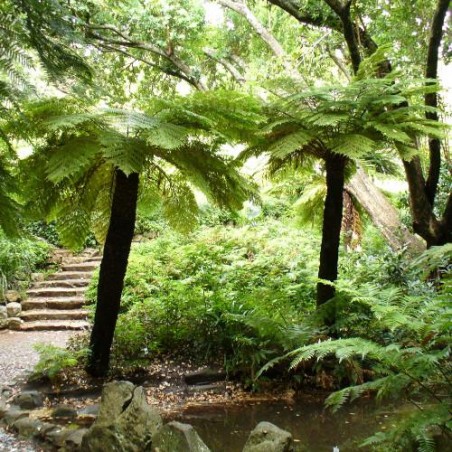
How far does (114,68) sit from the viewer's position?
9.27 m

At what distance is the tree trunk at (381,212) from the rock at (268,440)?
12.2 feet

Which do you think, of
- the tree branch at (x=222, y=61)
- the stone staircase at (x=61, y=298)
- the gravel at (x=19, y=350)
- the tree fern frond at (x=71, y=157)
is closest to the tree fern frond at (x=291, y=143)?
the tree fern frond at (x=71, y=157)

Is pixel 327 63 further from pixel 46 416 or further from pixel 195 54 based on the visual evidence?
pixel 46 416

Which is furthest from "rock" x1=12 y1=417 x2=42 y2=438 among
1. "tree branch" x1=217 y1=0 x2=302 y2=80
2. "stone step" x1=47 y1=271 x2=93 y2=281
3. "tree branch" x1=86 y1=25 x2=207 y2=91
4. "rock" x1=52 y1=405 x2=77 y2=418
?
"tree branch" x1=86 y1=25 x2=207 y2=91

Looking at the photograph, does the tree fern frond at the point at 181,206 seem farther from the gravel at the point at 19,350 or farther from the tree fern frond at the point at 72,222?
Answer: the gravel at the point at 19,350

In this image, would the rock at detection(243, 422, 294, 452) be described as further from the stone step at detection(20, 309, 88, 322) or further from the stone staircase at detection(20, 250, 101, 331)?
the stone step at detection(20, 309, 88, 322)

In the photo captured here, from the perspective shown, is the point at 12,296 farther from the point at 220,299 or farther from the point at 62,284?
the point at 220,299

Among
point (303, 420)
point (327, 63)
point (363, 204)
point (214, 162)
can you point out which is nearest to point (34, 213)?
point (214, 162)

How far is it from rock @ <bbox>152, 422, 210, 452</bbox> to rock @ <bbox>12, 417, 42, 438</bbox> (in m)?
1.07

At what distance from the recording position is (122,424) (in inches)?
105

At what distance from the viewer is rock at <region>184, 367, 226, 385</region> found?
411cm

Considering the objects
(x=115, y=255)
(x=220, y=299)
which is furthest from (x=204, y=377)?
(x=115, y=255)

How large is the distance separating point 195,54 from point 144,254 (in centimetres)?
400

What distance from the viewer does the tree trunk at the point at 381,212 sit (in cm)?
573
